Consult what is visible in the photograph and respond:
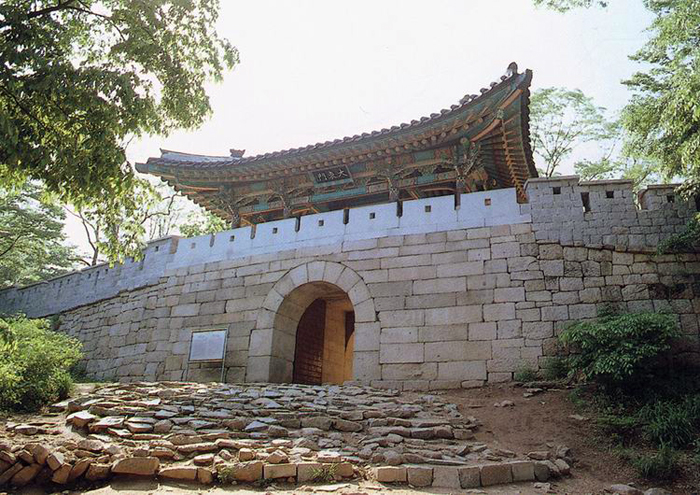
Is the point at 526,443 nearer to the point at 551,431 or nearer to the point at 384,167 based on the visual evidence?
the point at 551,431

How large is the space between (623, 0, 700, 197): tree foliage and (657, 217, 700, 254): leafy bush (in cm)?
67

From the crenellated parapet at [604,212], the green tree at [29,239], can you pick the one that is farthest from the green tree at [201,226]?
the crenellated parapet at [604,212]

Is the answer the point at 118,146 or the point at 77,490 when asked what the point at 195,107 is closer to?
the point at 118,146

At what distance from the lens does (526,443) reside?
18.9 feet

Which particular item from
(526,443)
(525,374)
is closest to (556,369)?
(525,374)

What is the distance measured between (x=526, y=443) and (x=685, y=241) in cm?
400

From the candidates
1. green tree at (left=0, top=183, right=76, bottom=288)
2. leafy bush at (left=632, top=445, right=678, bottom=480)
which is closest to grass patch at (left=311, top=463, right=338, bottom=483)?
leafy bush at (left=632, top=445, right=678, bottom=480)

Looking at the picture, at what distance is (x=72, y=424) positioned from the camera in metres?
5.75

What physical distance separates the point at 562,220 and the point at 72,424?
7.46 meters

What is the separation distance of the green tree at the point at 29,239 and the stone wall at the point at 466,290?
6.96m

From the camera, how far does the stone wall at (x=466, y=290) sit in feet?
25.5

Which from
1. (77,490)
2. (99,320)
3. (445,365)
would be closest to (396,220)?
(445,365)

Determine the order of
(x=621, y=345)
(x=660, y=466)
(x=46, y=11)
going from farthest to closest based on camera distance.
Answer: (x=621, y=345) < (x=46, y=11) < (x=660, y=466)

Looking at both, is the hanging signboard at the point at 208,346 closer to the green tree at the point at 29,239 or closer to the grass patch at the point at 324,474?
the grass patch at the point at 324,474
